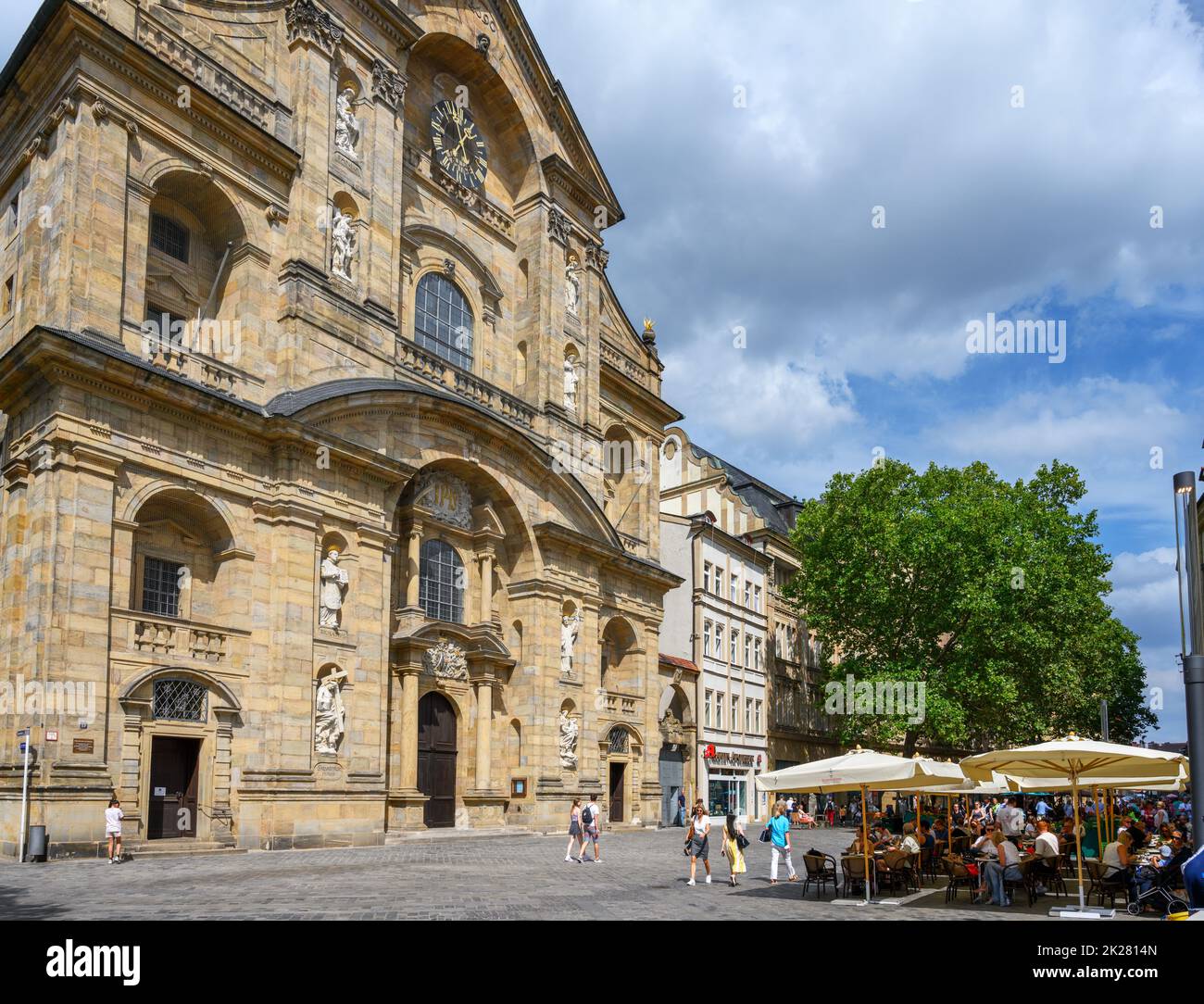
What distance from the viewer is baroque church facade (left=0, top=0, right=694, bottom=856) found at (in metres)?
23.9

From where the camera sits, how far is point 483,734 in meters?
35.3

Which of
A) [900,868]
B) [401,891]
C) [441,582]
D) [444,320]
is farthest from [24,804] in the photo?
[444,320]

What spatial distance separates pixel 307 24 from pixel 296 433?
11.7 metres

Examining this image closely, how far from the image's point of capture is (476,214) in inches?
1554

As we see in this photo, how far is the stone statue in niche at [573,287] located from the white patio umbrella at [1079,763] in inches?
1001

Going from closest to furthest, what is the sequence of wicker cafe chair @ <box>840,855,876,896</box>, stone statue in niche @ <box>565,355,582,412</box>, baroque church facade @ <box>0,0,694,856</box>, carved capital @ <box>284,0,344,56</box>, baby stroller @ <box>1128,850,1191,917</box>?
baby stroller @ <box>1128,850,1191,917</box> < wicker cafe chair @ <box>840,855,876,896</box> < baroque church facade @ <box>0,0,694,856</box> < carved capital @ <box>284,0,344,56</box> < stone statue in niche @ <box>565,355,582,412</box>

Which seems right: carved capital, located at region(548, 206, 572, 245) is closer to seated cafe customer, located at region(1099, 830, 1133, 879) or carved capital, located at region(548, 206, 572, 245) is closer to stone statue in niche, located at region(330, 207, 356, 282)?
stone statue in niche, located at region(330, 207, 356, 282)

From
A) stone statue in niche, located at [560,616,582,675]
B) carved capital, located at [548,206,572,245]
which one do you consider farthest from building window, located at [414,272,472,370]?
stone statue in niche, located at [560,616,582,675]

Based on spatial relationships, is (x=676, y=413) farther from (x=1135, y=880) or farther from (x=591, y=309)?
(x=1135, y=880)

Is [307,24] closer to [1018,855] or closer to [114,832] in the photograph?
[114,832]

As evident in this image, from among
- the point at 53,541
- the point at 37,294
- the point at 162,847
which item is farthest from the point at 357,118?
the point at 162,847

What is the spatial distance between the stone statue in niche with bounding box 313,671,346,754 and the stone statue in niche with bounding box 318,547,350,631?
137 centimetres

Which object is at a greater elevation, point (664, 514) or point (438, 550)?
point (664, 514)
